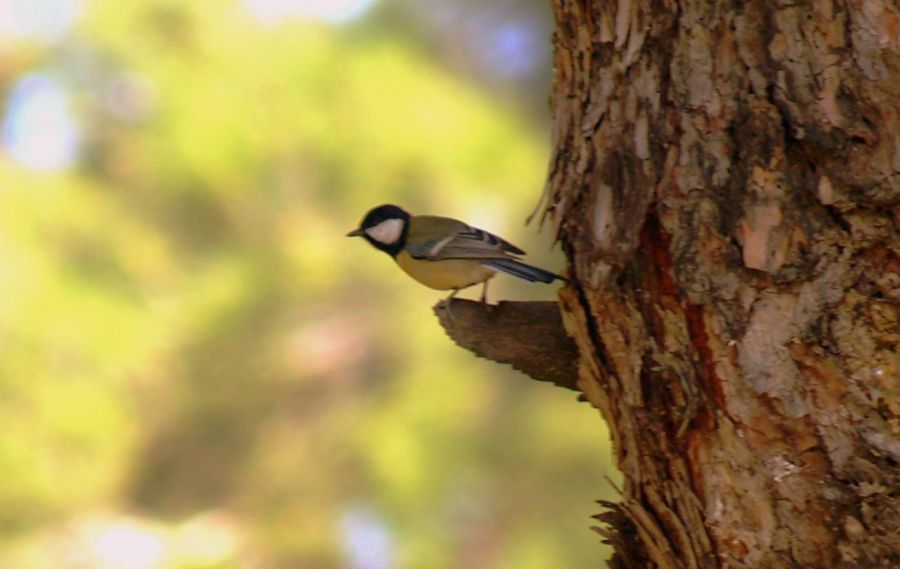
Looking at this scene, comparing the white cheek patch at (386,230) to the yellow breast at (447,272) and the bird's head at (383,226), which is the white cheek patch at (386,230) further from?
the yellow breast at (447,272)

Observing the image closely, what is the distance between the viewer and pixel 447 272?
99.7 inches

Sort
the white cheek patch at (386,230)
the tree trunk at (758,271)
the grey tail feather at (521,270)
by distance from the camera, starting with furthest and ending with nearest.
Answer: the white cheek patch at (386,230)
the grey tail feather at (521,270)
the tree trunk at (758,271)

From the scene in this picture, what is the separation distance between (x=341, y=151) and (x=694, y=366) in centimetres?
297

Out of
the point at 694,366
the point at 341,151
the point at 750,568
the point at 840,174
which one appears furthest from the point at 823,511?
the point at 341,151

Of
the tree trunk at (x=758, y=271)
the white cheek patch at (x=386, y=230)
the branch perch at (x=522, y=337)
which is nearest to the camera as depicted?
the tree trunk at (x=758, y=271)

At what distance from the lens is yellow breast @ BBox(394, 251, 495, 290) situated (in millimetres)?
2476

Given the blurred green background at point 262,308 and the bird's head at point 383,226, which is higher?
the blurred green background at point 262,308

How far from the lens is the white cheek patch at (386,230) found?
284 cm

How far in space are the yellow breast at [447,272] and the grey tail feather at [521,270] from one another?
0.03m

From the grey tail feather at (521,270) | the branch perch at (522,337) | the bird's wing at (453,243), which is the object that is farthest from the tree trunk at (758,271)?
the bird's wing at (453,243)

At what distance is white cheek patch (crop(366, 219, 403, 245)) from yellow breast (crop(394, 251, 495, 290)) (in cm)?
16

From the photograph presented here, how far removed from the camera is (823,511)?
135cm

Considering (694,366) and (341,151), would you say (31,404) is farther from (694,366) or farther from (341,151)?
(694,366)

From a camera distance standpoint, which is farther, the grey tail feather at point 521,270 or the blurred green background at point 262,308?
the blurred green background at point 262,308
